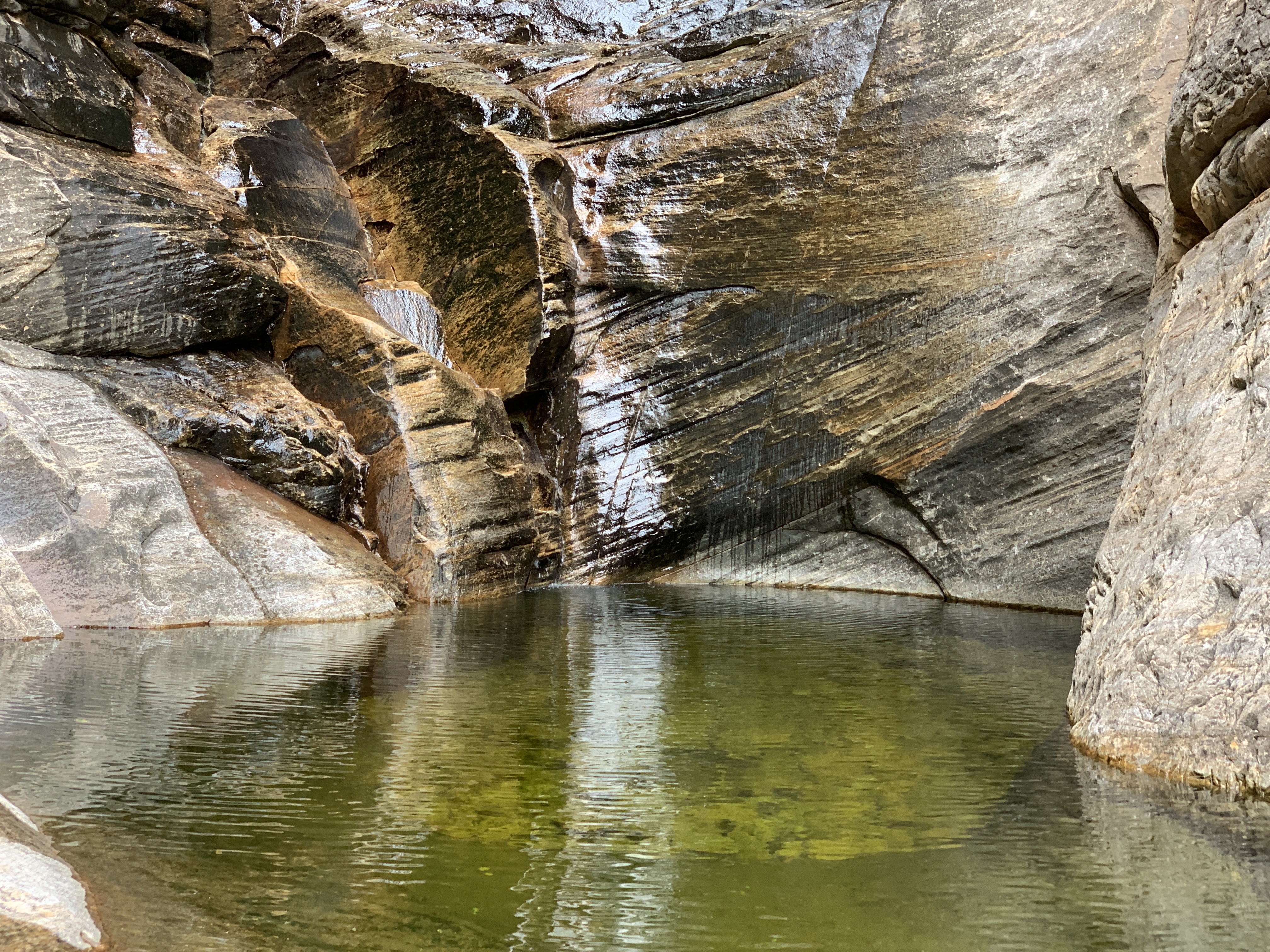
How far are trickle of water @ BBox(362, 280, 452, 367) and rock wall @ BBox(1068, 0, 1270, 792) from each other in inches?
384

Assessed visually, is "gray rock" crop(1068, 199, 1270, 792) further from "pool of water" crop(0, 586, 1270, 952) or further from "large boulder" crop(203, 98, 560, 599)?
"large boulder" crop(203, 98, 560, 599)

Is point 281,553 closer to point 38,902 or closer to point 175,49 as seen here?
point 38,902

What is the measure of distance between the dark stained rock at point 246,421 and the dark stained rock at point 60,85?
2774 mm

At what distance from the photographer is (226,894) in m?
2.95

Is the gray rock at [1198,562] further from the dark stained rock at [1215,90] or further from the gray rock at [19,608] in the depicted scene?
the gray rock at [19,608]

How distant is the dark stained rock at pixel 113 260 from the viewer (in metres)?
10.2

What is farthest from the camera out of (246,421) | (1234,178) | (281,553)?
(246,421)

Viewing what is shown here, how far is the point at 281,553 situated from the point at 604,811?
21.4ft

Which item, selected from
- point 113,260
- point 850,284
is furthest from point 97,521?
point 850,284

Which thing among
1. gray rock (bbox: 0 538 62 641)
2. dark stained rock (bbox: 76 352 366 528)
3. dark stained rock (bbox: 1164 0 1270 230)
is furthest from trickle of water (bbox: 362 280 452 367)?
dark stained rock (bbox: 1164 0 1270 230)

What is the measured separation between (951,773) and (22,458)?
731cm

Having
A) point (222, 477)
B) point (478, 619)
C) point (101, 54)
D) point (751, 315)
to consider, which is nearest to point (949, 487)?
point (751, 315)

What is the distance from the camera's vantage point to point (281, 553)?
9.58 meters

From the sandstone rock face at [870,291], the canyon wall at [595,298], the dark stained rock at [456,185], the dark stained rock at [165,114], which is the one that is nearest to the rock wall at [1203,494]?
the sandstone rock face at [870,291]
